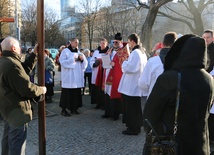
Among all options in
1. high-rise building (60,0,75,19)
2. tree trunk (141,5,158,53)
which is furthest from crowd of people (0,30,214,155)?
high-rise building (60,0,75,19)

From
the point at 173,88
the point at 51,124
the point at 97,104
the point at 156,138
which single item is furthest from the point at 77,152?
the point at 97,104

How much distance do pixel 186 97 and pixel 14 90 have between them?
2096 mm

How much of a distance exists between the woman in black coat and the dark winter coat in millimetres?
1573

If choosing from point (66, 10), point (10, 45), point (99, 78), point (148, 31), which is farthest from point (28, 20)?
point (10, 45)

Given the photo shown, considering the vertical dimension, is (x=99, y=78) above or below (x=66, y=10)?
below

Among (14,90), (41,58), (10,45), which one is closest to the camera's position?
(41,58)

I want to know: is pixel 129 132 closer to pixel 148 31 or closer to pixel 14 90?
pixel 14 90

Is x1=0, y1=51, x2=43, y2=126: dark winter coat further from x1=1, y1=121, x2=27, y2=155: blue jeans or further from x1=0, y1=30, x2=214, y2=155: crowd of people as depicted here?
x1=1, y1=121, x2=27, y2=155: blue jeans

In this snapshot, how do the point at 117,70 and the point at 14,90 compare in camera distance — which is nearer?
the point at 14,90

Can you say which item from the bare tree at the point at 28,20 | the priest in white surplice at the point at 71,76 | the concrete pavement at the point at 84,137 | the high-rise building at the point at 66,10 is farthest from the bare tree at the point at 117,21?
the concrete pavement at the point at 84,137

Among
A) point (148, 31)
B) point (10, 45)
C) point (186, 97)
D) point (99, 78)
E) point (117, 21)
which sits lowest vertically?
point (99, 78)

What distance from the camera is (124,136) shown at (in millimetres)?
5547

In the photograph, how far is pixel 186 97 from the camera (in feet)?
7.26

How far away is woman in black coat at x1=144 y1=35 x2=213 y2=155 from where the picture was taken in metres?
2.23
